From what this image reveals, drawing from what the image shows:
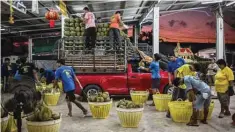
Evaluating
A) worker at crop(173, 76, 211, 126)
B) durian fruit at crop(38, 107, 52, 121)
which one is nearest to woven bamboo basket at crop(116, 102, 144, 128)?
worker at crop(173, 76, 211, 126)

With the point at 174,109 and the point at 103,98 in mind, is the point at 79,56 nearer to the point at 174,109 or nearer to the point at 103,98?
the point at 103,98

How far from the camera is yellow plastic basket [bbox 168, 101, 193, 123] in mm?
7887

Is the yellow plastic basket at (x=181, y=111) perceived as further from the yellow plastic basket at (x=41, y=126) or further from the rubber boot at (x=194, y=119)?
the yellow plastic basket at (x=41, y=126)

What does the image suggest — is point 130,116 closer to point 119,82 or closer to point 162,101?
point 162,101

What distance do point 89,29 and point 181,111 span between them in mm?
5506

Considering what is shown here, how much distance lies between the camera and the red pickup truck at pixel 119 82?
40.2 ft

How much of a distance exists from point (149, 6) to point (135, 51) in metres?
3.31

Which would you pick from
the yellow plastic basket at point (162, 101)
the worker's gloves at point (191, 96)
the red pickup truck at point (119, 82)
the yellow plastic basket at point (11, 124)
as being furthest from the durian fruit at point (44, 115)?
the red pickup truck at point (119, 82)

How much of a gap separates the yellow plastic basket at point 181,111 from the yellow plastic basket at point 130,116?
1.02 metres

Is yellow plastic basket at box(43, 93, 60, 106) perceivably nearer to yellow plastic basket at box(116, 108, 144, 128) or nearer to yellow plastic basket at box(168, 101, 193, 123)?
yellow plastic basket at box(116, 108, 144, 128)

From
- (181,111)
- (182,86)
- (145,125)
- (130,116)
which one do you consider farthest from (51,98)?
(181,111)

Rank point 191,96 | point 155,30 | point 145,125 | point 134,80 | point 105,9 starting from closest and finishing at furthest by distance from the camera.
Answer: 1. point 145,125
2. point 191,96
3. point 134,80
4. point 155,30
5. point 105,9

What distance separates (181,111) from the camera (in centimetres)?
791

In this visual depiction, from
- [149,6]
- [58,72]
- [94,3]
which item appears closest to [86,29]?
[94,3]
